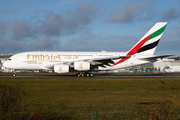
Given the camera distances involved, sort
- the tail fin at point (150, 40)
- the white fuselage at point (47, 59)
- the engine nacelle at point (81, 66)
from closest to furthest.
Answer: the engine nacelle at point (81, 66)
the white fuselage at point (47, 59)
the tail fin at point (150, 40)

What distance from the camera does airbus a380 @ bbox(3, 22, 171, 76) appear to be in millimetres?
37884

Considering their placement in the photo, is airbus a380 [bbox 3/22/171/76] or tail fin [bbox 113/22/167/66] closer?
airbus a380 [bbox 3/22/171/76]

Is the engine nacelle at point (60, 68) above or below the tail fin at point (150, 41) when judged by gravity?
below

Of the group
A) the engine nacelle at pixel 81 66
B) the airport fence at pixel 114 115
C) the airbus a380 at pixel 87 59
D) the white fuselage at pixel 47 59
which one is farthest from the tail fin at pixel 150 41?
the airport fence at pixel 114 115

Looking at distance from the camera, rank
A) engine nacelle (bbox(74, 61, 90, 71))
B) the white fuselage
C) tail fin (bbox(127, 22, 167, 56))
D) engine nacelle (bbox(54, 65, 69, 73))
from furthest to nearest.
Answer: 1. tail fin (bbox(127, 22, 167, 56))
2. the white fuselage
3. engine nacelle (bbox(74, 61, 90, 71))
4. engine nacelle (bbox(54, 65, 69, 73))

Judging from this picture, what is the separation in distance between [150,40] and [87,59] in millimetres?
13694

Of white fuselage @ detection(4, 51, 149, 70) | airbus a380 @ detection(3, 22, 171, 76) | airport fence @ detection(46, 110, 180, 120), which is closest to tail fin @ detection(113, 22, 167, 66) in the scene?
airbus a380 @ detection(3, 22, 171, 76)

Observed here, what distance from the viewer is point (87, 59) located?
40781 millimetres

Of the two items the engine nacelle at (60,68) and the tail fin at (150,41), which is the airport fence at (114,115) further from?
the tail fin at (150,41)

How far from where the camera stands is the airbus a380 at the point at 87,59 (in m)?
37.9

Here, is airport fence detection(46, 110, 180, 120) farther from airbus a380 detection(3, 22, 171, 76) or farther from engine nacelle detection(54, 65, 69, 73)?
airbus a380 detection(3, 22, 171, 76)

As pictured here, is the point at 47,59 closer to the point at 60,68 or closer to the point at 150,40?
the point at 60,68

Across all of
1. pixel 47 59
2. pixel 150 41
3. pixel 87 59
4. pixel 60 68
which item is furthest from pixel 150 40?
pixel 47 59

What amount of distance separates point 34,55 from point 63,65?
676cm
